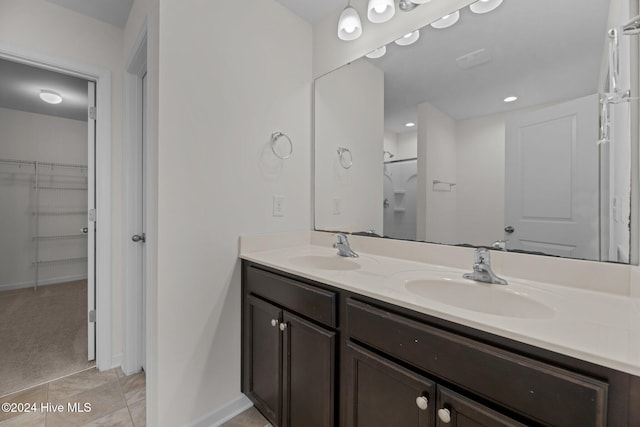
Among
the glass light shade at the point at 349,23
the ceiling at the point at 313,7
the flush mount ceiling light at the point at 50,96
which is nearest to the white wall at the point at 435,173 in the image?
the glass light shade at the point at 349,23

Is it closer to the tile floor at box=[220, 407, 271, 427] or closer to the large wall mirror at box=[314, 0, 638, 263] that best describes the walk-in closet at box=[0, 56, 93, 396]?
the tile floor at box=[220, 407, 271, 427]

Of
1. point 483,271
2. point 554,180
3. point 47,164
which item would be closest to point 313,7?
point 554,180

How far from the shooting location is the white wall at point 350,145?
164cm

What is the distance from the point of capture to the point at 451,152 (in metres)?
1.33

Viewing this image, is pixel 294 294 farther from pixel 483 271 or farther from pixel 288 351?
pixel 483 271

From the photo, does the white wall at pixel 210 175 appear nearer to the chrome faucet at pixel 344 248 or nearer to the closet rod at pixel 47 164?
the chrome faucet at pixel 344 248

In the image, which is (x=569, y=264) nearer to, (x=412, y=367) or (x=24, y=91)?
(x=412, y=367)

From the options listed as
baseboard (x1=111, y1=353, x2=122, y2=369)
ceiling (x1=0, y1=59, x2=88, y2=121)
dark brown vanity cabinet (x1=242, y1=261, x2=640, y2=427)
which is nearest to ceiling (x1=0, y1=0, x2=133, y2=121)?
ceiling (x1=0, y1=59, x2=88, y2=121)

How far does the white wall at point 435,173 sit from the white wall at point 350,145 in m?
0.24

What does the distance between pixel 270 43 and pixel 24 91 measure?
3170mm

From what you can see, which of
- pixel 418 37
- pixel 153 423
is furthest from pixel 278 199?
pixel 153 423

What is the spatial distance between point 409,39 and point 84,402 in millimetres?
2717

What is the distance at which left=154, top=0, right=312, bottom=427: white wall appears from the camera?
1281mm

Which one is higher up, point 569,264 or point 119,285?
point 569,264
